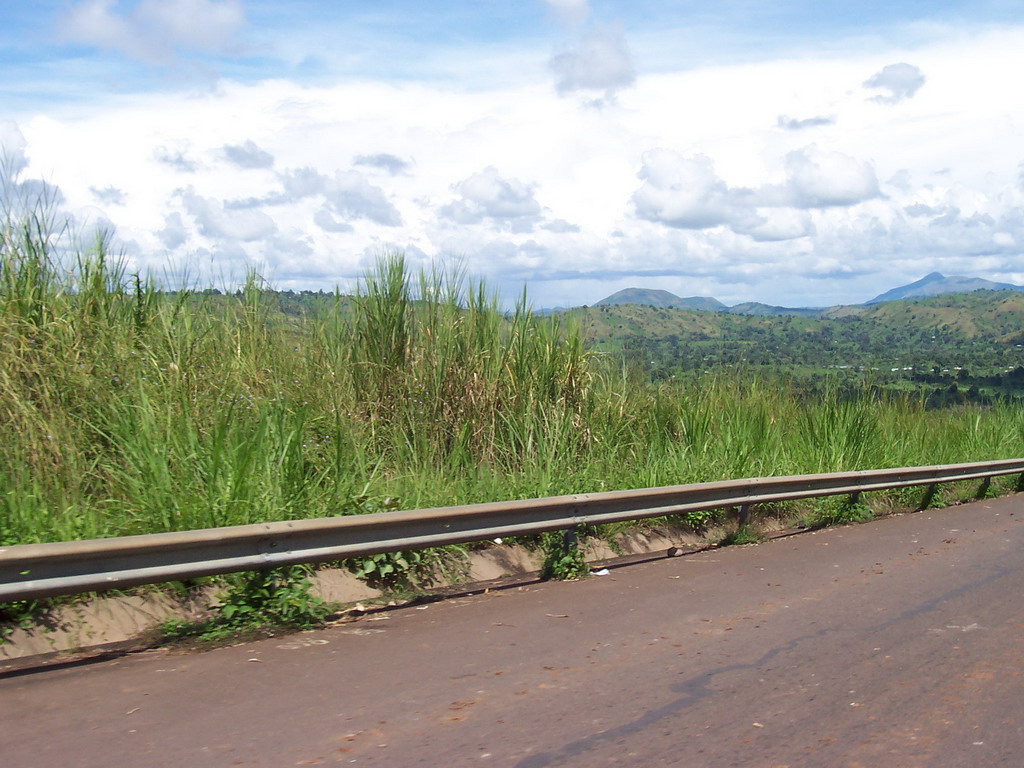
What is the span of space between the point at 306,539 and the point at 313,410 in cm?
286

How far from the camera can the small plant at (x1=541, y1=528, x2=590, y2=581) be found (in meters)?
8.80

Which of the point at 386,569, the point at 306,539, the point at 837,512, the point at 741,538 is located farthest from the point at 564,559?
the point at 837,512

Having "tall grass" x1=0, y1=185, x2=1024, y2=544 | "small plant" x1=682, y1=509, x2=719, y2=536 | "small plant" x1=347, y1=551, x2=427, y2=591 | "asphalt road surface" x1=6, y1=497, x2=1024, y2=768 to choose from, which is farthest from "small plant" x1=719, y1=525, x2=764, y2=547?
"small plant" x1=347, y1=551, x2=427, y2=591

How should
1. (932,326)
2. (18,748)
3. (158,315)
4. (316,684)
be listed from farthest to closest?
(932,326)
(158,315)
(316,684)
(18,748)

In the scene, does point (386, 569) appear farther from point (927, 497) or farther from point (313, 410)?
point (927, 497)

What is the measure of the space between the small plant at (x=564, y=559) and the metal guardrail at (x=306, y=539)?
20 cm

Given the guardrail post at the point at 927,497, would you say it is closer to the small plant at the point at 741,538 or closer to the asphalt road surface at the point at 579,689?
the small plant at the point at 741,538

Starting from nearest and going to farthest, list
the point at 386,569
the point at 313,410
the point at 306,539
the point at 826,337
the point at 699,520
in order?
the point at 306,539 → the point at 386,569 → the point at 313,410 → the point at 699,520 → the point at 826,337

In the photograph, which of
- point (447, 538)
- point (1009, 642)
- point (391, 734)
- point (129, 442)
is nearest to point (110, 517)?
point (129, 442)

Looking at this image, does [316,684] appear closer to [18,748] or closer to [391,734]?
[391,734]

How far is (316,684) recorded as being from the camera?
18.7 feet

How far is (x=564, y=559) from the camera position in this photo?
28.9ft

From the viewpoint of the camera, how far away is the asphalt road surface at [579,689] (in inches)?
187

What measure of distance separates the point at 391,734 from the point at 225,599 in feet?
7.32
